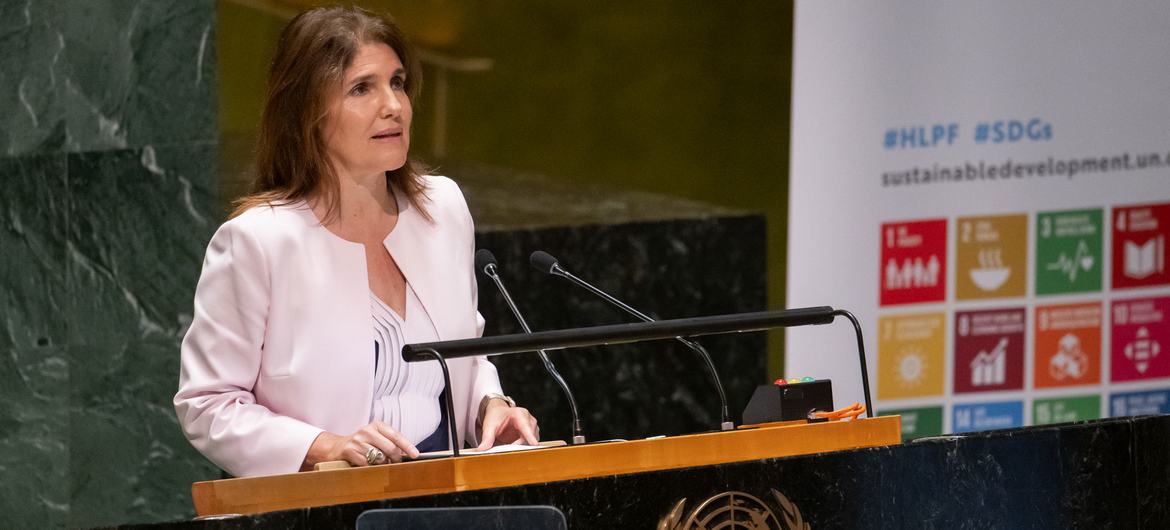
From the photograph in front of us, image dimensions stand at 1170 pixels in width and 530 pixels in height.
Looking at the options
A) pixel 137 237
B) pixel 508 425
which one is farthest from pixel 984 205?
pixel 508 425

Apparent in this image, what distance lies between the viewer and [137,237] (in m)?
5.19

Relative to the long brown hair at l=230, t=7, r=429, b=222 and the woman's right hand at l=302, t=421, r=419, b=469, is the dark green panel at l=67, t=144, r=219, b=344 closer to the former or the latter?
the long brown hair at l=230, t=7, r=429, b=222

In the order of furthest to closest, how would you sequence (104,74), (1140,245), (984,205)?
1. (1140,245)
2. (984,205)
3. (104,74)

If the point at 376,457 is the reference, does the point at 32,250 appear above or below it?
above

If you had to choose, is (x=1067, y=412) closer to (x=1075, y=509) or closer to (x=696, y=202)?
(x=696, y=202)

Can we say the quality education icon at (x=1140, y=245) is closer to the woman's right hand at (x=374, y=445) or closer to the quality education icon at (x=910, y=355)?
the quality education icon at (x=910, y=355)

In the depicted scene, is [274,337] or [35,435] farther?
[35,435]

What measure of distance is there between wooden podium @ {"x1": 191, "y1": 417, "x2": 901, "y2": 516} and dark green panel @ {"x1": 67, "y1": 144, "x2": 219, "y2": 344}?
9.15 ft

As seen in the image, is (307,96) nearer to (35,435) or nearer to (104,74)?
(104,74)

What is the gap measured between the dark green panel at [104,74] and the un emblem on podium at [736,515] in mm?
3088

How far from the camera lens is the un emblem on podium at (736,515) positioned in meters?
2.39

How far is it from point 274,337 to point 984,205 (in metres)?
3.32

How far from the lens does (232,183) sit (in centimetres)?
511

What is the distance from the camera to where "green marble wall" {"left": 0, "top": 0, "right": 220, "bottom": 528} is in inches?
202
